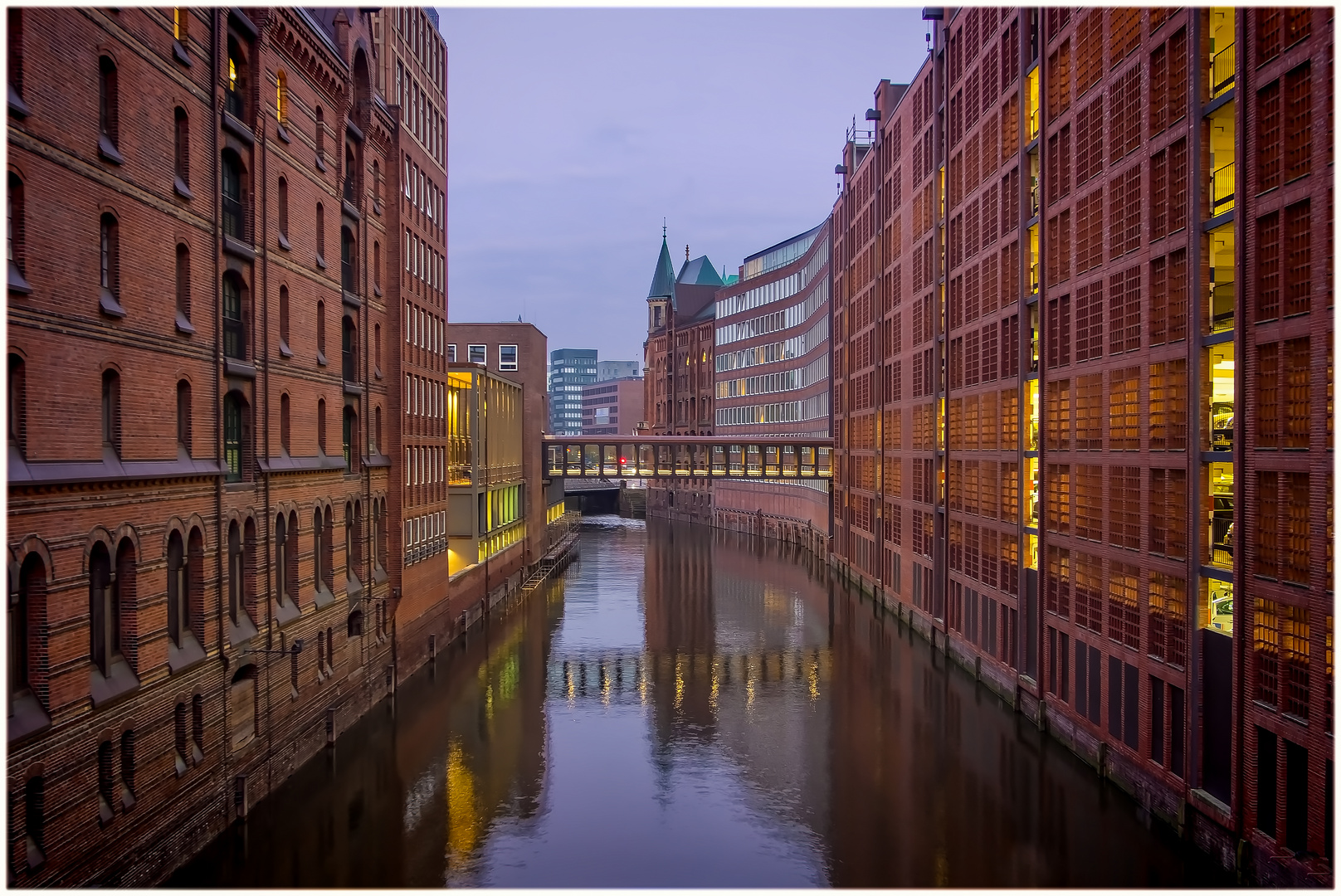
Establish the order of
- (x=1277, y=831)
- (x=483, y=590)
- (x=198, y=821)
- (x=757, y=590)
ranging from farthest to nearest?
(x=757, y=590), (x=483, y=590), (x=198, y=821), (x=1277, y=831)

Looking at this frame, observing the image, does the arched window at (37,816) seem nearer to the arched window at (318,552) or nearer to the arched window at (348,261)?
the arched window at (318,552)

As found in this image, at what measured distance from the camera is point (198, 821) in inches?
957

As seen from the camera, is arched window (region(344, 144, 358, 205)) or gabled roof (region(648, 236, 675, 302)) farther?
gabled roof (region(648, 236, 675, 302))

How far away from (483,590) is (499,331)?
28.5 m

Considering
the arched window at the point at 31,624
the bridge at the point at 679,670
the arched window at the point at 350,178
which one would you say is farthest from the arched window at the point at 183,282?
the bridge at the point at 679,670

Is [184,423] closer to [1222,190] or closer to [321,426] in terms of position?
[321,426]

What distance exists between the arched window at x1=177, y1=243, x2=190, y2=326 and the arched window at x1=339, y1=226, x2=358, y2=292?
13.1 m

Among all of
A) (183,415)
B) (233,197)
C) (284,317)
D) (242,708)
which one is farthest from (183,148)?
(242,708)

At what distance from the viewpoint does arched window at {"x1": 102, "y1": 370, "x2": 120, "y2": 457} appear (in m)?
21.3

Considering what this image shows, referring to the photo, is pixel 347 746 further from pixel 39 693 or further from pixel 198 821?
pixel 39 693

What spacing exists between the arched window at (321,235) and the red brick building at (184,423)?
0.11 m

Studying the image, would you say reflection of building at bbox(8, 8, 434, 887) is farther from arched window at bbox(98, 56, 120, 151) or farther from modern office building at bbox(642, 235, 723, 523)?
modern office building at bbox(642, 235, 723, 523)

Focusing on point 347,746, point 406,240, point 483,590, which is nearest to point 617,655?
point 483,590

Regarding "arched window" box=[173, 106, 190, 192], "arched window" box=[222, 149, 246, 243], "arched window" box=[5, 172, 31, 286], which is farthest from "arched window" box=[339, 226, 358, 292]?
"arched window" box=[5, 172, 31, 286]
